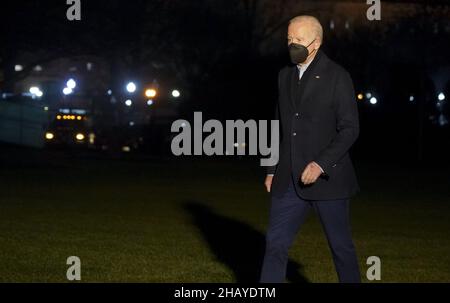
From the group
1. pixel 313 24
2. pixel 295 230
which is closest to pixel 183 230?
pixel 295 230

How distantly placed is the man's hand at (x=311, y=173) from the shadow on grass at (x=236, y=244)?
3588 mm

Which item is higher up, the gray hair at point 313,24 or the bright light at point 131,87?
the bright light at point 131,87

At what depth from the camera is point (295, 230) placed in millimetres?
8844

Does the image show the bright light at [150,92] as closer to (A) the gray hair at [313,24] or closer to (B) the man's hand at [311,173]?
(A) the gray hair at [313,24]

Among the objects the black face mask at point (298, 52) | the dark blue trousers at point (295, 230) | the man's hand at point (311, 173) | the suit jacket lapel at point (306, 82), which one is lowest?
the dark blue trousers at point (295, 230)

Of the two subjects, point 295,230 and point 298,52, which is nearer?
point 298,52

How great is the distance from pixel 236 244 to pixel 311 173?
7.18 metres

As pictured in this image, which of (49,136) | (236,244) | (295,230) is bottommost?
(236,244)

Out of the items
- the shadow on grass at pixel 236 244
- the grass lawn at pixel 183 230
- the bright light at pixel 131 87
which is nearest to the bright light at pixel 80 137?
the bright light at pixel 131 87

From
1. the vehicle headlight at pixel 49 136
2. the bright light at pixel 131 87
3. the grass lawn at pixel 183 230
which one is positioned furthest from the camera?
the vehicle headlight at pixel 49 136

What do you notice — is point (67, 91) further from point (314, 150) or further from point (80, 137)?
point (314, 150)

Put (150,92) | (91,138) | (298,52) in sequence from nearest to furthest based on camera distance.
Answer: (298,52) → (150,92) → (91,138)

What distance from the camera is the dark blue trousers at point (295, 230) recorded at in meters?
8.68

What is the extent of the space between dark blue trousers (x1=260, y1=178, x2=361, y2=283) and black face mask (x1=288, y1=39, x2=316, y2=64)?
35.9 inches
